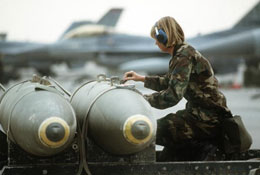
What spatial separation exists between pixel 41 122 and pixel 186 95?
128 centimetres

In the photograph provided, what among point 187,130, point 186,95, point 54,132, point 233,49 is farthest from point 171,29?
point 233,49

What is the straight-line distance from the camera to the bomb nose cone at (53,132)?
284cm

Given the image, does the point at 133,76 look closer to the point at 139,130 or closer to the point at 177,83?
the point at 177,83

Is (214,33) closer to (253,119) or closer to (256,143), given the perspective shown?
(253,119)

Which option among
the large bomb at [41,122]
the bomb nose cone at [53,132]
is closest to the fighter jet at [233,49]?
the large bomb at [41,122]

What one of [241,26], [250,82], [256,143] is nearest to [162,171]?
[256,143]

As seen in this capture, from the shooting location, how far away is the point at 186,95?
3.73 m

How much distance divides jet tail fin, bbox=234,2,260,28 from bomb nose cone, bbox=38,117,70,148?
23.7 meters

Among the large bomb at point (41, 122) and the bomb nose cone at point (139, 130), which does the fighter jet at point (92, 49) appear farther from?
the bomb nose cone at point (139, 130)

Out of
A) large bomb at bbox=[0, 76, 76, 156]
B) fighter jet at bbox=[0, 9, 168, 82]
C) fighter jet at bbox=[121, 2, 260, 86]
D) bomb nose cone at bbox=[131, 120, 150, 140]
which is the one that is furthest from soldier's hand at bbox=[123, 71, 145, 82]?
fighter jet at bbox=[0, 9, 168, 82]

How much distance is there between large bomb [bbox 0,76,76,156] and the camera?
2.85 meters

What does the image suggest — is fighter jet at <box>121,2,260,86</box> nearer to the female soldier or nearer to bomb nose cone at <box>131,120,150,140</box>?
the female soldier

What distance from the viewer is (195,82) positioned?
3684mm

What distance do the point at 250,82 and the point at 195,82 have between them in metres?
20.6
